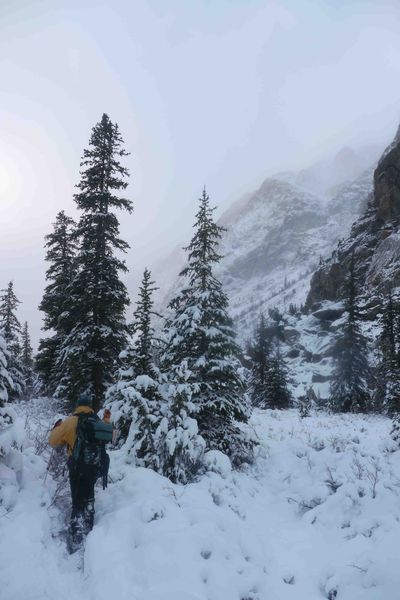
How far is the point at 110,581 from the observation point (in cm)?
515

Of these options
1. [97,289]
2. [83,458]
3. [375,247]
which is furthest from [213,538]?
[375,247]

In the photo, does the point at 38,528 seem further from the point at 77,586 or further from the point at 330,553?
the point at 330,553

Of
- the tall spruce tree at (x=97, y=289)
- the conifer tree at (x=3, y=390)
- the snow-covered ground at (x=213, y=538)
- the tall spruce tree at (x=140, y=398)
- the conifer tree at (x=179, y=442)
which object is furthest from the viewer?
the tall spruce tree at (x=97, y=289)

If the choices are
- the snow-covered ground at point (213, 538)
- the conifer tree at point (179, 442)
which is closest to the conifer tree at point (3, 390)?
the snow-covered ground at point (213, 538)

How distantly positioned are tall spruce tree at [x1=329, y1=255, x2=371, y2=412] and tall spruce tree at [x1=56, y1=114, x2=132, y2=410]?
2188cm

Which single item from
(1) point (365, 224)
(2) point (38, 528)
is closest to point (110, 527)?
(2) point (38, 528)

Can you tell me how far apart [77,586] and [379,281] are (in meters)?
77.0

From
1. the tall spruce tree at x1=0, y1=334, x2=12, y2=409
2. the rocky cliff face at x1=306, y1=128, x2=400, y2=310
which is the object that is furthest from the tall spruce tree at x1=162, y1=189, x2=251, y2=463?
the rocky cliff face at x1=306, y1=128, x2=400, y2=310

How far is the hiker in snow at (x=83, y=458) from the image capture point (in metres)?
6.38

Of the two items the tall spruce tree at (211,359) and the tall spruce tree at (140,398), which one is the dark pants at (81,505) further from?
the tall spruce tree at (211,359)

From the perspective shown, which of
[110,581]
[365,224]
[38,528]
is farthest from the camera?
[365,224]

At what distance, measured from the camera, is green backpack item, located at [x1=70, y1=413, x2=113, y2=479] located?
660cm

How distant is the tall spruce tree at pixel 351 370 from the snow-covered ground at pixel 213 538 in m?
25.2

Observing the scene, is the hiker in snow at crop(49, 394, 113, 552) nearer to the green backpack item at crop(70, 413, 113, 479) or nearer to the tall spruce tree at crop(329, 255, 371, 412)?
the green backpack item at crop(70, 413, 113, 479)
